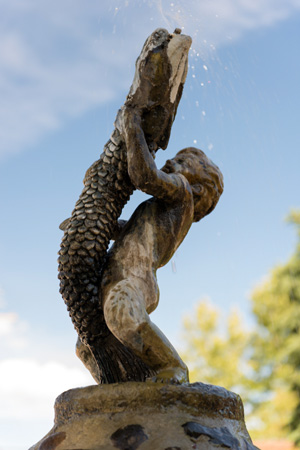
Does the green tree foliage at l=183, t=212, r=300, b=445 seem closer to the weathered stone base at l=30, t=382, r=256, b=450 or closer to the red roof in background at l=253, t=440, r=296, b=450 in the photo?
the red roof in background at l=253, t=440, r=296, b=450

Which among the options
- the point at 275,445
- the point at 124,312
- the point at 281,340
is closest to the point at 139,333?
the point at 124,312

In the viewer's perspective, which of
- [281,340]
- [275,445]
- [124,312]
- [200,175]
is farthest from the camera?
[281,340]

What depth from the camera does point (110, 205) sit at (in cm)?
310

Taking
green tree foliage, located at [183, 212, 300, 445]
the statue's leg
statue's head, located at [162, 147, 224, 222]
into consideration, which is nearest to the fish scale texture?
the statue's leg

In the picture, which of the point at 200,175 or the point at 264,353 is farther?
the point at 264,353

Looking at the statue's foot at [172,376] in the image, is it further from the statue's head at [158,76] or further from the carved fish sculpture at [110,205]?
the statue's head at [158,76]

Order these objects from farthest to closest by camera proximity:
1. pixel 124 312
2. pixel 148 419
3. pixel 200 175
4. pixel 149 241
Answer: pixel 200 175
pixel 149 241
pixel 124 312
pixel 148 419

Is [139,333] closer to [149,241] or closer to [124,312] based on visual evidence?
[124,312]

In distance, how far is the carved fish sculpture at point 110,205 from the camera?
9.78 ft

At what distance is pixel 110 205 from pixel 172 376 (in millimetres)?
1022

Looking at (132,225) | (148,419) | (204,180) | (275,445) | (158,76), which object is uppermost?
(275,445)

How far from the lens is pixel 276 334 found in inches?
673

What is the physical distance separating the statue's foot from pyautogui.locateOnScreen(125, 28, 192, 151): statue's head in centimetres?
137

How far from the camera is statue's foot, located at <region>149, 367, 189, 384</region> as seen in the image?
2.68 m
